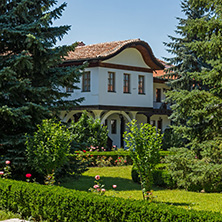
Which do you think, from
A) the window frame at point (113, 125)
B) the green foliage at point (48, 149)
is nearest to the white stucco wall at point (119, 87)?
the window frame at point (113, 125)

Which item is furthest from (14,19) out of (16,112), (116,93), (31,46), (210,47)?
(116,93)

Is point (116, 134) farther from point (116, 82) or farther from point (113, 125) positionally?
point (116, 82)

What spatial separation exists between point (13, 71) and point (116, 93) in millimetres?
14356

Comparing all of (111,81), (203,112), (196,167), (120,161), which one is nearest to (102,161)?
(120,161)

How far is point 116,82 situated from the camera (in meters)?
27.3

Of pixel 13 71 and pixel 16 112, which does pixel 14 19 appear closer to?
pixel 13 71

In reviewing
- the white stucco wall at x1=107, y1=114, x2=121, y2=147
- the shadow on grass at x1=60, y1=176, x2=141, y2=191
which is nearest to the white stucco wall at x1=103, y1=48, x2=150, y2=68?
the white stucco wall at x1=107, y1=114, x2=121, y2=147

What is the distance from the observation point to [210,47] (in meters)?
12.4

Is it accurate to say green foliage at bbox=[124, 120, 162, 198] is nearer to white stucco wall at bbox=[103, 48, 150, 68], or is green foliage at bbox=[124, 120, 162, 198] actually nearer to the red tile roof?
the red tile roof

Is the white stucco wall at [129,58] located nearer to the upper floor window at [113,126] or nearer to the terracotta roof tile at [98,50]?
the terracotta roof tile at [98,50]

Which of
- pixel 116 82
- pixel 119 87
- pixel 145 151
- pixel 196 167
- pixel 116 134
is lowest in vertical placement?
pixel 196 167

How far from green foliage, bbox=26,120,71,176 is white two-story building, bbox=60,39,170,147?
44.3 ft

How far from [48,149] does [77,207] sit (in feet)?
11.8

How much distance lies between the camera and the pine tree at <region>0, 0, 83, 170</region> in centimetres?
1338
